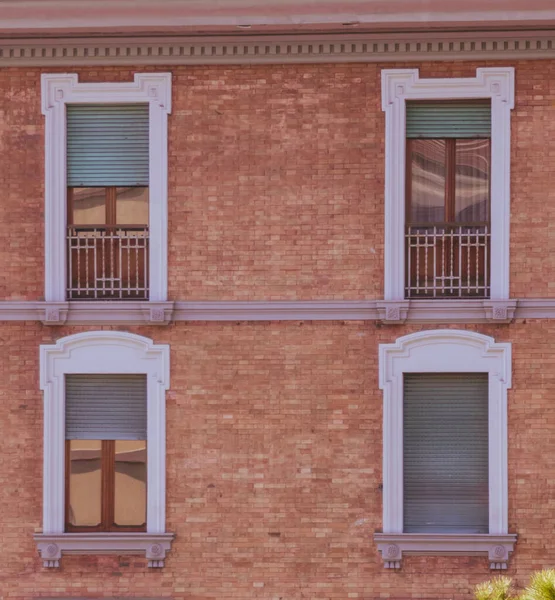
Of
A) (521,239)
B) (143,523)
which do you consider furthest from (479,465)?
(143,523)

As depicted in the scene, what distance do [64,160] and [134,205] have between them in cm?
96

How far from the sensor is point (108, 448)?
9805 millimetres

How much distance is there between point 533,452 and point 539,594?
311cm

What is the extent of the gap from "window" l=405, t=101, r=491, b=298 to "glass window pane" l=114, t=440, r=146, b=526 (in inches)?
147

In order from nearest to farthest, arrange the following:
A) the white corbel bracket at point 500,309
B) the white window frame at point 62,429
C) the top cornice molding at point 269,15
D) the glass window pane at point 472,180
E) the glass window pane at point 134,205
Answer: the top cornice molding at point 269,15 < the white corbel bracket at point 500,309 < the white window frame at point 62,429 < the glass window pane at point 472,180 < the glass window pane at point 134,205

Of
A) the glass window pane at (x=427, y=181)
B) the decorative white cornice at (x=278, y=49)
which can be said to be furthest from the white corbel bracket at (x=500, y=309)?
the decorative white cornice at (x=278, y=49)

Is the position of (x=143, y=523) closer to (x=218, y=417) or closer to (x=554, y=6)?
(x=218, y=417)

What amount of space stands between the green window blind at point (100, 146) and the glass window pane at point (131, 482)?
10.2 feet

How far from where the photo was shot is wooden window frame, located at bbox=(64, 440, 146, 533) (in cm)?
979

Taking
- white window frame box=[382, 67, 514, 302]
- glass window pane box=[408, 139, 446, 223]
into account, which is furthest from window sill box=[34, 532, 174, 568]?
glass window pane box=[408, 139, 446, 223]

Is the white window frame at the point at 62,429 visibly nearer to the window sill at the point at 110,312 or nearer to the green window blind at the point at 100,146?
the window sill at the point at 110,312

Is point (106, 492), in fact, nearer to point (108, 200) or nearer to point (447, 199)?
point (108, 200)

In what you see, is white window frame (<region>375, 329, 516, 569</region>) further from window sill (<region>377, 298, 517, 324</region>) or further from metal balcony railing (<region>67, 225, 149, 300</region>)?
metal balcony railing (<region>67, 225, 149, 300</region>)

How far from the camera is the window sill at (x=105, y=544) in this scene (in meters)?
9.55
